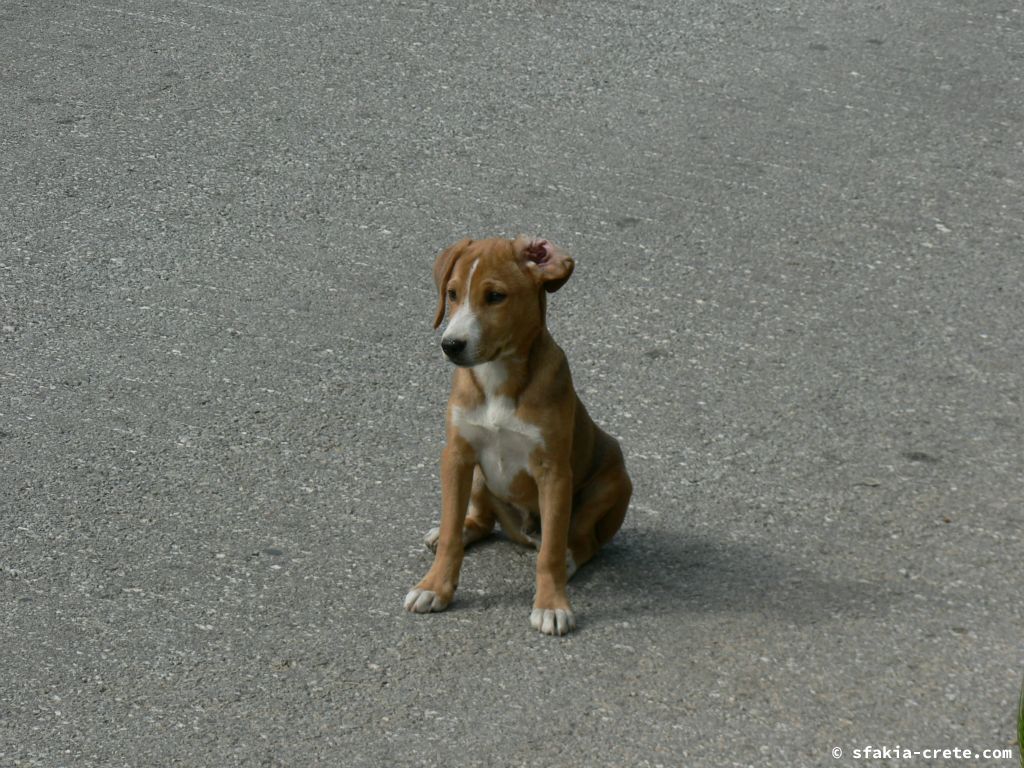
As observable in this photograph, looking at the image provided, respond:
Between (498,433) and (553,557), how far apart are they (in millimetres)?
388

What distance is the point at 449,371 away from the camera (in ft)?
18.6

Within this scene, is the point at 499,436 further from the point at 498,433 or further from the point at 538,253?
the point at 538,253

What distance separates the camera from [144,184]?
7.00 metres

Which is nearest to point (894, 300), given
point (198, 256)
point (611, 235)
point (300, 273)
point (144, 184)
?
point (611, 235)

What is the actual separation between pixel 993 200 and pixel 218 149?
383 cm

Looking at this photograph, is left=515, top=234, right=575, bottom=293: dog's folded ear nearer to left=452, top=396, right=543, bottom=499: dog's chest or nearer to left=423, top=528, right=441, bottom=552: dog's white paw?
left=452, top=396, right=543, bottom=499: dog's chest

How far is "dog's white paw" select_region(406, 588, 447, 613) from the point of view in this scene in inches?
164

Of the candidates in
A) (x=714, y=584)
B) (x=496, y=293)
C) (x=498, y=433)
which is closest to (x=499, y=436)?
(x=498, y=433)

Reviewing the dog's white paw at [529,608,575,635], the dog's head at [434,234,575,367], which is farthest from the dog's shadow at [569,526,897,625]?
the dog's head at [434,234,575,367]

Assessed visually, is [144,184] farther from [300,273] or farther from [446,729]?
[446,729]

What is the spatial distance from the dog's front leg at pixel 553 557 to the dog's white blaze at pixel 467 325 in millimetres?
472

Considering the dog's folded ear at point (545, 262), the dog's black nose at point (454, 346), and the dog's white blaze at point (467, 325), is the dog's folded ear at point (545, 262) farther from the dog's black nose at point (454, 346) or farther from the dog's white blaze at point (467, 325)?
the dog's black nose at point (454, 346)

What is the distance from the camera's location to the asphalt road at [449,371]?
3.86 metres

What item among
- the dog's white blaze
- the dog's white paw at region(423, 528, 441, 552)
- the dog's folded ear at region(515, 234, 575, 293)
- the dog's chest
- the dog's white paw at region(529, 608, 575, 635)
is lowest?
the dog's white paw at region(423, 528, 441, 552)
